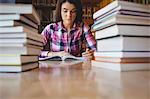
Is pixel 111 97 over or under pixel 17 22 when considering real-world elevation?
under

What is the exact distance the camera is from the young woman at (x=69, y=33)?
2.77 metres

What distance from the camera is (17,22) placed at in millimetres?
662

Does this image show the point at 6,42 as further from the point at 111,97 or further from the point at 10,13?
the point at 111,97

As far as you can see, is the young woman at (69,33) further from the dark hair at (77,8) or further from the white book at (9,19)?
the white book at (9,19)

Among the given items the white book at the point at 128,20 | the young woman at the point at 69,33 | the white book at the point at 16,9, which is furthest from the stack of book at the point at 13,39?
the young woman at the point at 69,33

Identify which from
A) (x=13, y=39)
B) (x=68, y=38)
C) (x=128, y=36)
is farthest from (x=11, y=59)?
(x=68, y=38)

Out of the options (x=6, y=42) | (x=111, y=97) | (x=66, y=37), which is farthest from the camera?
(x=66, y=37)

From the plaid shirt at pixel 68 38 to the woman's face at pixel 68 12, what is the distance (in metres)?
0.07

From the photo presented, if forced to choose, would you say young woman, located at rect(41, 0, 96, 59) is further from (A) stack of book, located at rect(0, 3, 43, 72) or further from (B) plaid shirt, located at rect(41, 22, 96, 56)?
(A) stack of book, located at rect(0, 3, 43, 72)

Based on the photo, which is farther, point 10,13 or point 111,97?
point 10,13

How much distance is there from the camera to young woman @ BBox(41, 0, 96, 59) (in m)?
2.77

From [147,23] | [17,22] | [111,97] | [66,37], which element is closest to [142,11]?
[147,23]

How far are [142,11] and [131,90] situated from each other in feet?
1.26

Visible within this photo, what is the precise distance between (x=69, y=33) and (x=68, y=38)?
0.06 meters
